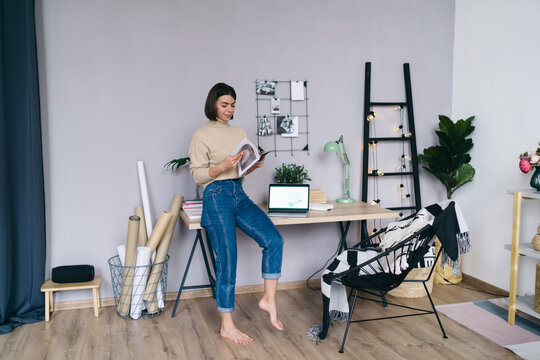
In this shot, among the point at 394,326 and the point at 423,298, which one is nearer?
the point at 394,326

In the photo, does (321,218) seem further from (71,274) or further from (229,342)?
(71,274)

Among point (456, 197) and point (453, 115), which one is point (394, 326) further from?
point (453, 115)

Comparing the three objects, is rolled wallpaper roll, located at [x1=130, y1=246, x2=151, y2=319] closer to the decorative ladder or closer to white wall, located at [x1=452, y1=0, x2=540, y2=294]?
the decorative ladder

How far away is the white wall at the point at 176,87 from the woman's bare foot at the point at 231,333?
832mm

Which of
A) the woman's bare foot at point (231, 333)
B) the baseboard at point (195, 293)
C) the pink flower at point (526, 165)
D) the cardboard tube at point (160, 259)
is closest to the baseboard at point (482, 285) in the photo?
the pink flower at point (526, 165)

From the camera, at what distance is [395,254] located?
287 centimetres

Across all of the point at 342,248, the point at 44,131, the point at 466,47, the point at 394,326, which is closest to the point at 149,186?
the point at 44,131

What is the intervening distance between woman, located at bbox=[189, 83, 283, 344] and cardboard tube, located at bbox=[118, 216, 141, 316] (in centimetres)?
60

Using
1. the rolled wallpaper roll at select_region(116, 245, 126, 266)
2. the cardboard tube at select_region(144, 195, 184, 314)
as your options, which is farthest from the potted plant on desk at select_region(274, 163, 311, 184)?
the rolled wallpaper roll at select_region(116, 245, 126, 266)

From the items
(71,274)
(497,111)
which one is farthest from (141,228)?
(497,111)

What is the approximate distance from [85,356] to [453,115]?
3.50 meters

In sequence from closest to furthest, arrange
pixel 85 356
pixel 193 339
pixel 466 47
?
pixel 85 356 → pixel 193 339 → pixel 466 47

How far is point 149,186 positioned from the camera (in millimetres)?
3566

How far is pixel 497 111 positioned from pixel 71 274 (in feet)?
11.3
